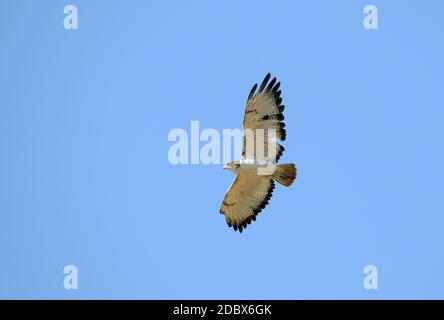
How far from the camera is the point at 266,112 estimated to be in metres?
15.3

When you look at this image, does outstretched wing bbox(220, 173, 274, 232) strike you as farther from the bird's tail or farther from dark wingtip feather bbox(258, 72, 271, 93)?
dark wingtip feather bbox(258, 72, 271, 93)

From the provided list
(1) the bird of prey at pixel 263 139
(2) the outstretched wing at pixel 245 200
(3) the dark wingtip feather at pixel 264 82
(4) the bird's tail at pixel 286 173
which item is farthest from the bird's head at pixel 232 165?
(3) the dark wingtip feather at pixel 264 82

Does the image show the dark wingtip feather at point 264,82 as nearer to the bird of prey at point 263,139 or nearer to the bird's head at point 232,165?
the bird of prey at point 263,139

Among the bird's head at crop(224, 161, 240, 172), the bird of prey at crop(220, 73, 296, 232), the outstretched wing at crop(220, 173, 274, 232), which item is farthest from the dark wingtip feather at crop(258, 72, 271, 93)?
the outstretched wing at crop(220, 173, 274, 232)

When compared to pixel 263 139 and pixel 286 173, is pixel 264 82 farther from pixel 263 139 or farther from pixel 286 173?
pixel 286 173

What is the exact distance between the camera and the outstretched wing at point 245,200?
16.0 metres

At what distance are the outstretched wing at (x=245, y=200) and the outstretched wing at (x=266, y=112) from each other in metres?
0.77

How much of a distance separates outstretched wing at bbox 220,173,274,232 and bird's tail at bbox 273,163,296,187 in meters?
0.51

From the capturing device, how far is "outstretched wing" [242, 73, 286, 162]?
49.9 ft

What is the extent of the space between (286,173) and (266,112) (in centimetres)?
117

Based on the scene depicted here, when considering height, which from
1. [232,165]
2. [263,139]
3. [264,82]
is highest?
[264,82]

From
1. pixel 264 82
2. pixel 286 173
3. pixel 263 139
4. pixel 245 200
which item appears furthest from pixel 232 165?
pixel 264 82
